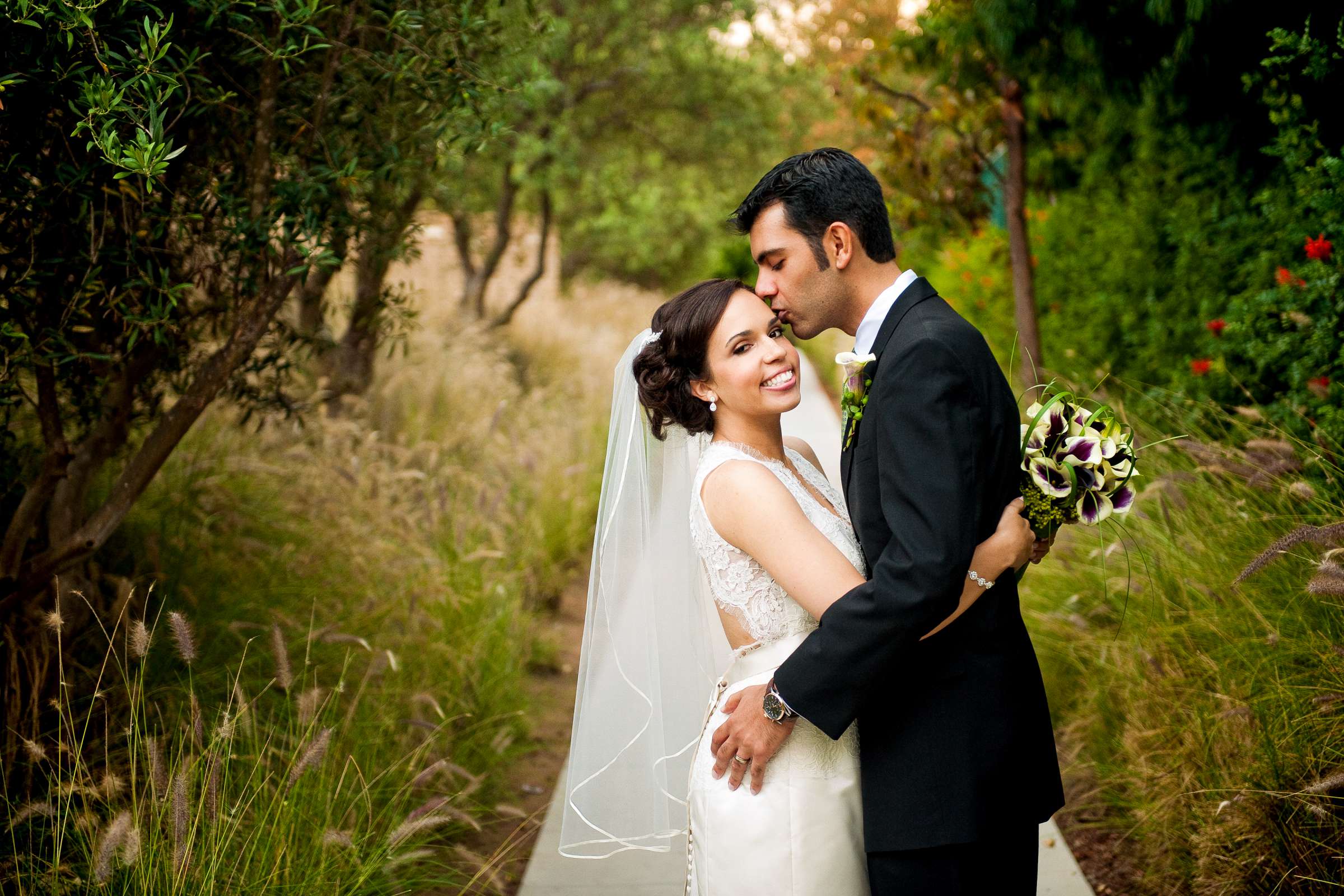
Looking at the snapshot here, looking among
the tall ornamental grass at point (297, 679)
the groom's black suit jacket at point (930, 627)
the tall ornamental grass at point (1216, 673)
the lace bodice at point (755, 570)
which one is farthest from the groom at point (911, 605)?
the tall ornamental grass at point (297, 679)

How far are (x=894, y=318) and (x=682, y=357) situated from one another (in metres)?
0.60

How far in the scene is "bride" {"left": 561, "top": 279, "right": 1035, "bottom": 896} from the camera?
244 centimetres

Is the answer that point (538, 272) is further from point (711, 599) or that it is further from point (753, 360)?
point (753, 360)

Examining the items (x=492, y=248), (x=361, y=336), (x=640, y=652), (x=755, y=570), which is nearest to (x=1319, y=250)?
(x=755, y=570)

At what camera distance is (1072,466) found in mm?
2326

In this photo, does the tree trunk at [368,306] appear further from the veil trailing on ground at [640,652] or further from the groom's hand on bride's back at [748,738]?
the groom's hand on bride's back at [748,738]

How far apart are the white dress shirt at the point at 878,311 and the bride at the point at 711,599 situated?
0.63 feet

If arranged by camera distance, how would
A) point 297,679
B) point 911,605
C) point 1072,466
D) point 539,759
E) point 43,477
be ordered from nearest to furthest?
point 911,605, point 1072,466, point 43,477, point 297,679, point 539,759

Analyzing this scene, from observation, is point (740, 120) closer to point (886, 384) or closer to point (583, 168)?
point (583, 168)

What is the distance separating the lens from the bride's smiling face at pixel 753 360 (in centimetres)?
268

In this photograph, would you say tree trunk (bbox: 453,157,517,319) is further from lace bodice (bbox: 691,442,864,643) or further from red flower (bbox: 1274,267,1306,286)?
lace bodice (bbox: 691,442,864,643)

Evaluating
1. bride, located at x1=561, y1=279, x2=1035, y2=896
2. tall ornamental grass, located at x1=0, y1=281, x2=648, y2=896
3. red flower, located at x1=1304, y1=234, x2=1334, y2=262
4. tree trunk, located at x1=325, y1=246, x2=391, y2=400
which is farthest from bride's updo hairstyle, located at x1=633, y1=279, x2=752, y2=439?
red flower, located at x1=1304, y1=234, x2=1334, y2=262

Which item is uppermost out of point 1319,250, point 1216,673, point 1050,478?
point 1319,250

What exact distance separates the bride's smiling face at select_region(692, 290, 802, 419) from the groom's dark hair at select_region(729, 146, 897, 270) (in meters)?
0.22
